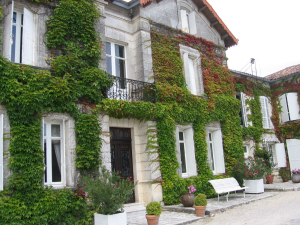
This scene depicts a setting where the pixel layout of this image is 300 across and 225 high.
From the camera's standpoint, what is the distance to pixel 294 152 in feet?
54.1

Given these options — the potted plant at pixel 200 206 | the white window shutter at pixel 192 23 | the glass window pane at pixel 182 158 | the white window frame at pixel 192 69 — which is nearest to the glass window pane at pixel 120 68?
the white window frame at pixel 192 69

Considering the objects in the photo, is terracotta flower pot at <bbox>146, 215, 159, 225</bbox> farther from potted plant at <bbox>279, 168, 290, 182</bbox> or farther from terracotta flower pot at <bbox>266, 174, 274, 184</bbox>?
potted plant at <bbox>279, 168, 290, 182</bbox>

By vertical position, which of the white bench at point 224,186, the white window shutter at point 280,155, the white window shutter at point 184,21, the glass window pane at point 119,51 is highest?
the white window shutter at point 184,21

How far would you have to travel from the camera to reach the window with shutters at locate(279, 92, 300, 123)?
17062mm

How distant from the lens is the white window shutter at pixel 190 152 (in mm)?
11414

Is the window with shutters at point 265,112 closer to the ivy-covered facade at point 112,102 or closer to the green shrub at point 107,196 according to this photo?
the ivy-covered facade at point 112,102

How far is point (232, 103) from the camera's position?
534 inches

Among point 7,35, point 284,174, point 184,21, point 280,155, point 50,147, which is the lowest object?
point 284,174

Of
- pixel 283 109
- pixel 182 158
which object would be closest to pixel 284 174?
pixel 283 109

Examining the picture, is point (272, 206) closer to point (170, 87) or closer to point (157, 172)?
point (157, 172)

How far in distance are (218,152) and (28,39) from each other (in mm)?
8584

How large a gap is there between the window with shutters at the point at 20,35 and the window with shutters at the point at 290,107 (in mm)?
14350

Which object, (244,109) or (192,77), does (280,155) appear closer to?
(244,109)

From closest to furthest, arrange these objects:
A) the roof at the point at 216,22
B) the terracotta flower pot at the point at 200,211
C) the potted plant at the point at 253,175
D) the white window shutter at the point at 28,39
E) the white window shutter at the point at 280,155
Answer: the white window shutter at the point at 28,39 < the terracotta flower pot at the point at 200,211 < the potted plant at the point at 253,175 < the roof at the point at 216,22 < the white window shutter at the point at 280,155
